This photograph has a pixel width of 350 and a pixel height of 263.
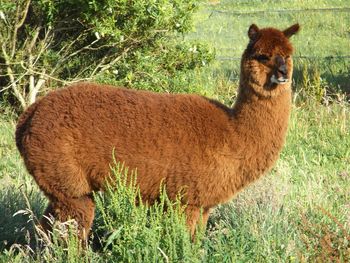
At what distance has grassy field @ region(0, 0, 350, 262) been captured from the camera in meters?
4.24

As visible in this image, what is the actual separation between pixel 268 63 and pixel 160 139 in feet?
3.17

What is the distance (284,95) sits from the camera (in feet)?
17.1

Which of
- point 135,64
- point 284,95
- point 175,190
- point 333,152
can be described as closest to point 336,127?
point 333,152

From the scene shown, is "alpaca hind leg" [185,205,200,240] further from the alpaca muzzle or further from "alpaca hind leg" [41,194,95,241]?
the alpaca muzzle

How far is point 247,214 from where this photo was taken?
214 inches

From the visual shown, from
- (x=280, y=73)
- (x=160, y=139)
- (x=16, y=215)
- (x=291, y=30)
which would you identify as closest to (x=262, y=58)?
(x=280, y=73)

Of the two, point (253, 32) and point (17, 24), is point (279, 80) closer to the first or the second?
point (253, 32)

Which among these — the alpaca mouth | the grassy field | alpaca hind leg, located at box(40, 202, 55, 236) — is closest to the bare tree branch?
the grassy field

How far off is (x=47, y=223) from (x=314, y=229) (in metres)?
1.96

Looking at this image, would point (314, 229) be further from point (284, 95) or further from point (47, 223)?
point (47, 223)

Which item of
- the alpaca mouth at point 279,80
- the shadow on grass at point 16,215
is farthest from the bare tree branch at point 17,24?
the alpaca mouth at point 279,80

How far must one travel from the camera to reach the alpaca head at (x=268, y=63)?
16.6 ft

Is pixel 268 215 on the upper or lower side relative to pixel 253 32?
lower

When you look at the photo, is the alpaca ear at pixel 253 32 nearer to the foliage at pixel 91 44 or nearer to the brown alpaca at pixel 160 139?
the brown alpaca at pixel 160 139
